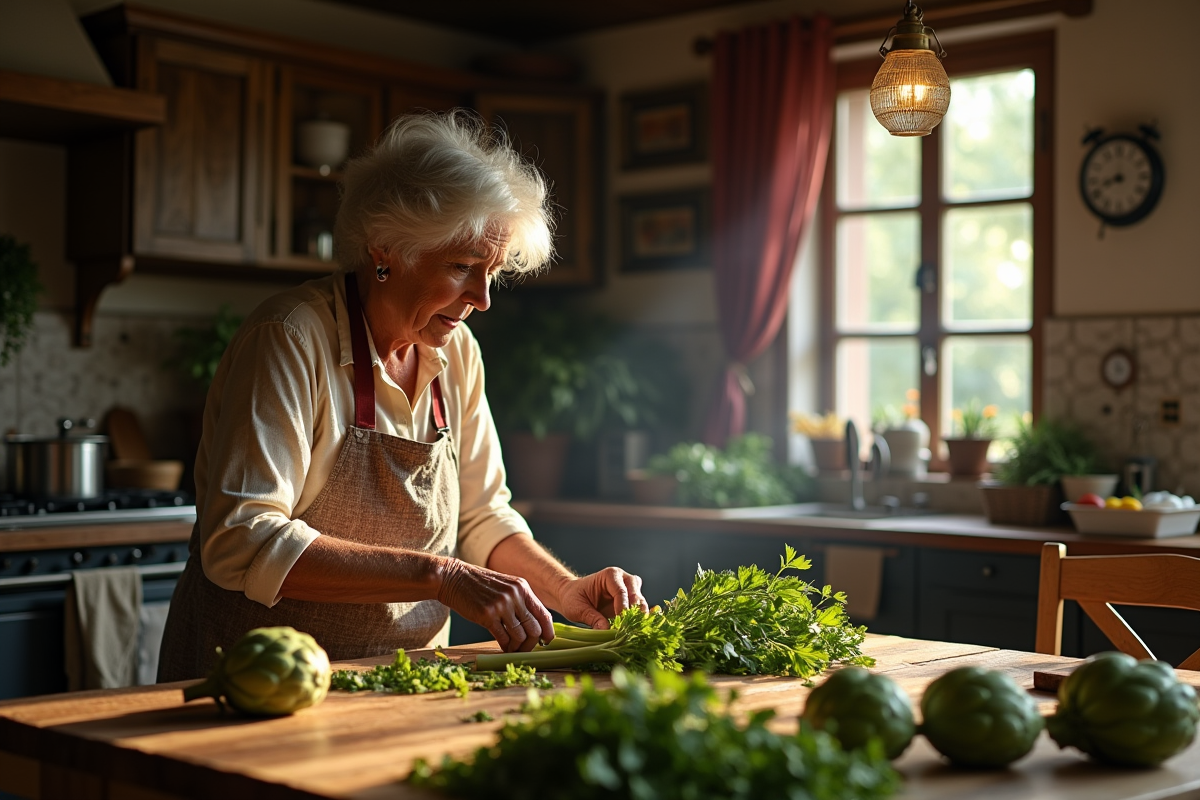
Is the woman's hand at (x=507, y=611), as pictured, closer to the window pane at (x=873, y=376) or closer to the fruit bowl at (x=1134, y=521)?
the fruit bowl at (x=1134, y=521)

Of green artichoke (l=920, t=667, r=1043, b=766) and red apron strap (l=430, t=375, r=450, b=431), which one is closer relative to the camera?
green artichoke (l=920, t=667, r=1043, b=766)

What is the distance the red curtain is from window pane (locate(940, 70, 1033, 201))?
441mm

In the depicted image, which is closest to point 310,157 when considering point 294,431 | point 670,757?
point 294,431

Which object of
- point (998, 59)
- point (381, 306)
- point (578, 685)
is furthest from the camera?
point (998, 59)

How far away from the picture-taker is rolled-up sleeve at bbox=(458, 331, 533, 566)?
250 cm

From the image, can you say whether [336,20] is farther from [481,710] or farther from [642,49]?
[481,710]

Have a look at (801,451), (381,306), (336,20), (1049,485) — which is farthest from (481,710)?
(336,20)

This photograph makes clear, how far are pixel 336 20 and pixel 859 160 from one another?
6.70 feet

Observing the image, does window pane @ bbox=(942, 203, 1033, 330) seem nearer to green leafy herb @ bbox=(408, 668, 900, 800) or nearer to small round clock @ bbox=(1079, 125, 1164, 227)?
small round clock @ bbox=(1079, 125, 1164, 227)

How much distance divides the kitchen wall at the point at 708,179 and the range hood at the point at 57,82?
396mm

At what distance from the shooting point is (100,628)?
3592mm

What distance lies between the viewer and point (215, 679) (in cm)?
151

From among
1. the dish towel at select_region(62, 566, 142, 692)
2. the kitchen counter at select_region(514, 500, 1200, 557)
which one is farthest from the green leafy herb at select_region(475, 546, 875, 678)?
the dish towel at select_region(62, 566, 142, 692)

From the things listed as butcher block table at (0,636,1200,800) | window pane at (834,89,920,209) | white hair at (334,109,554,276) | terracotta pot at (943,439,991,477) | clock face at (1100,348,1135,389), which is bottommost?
butcher block table at (0,636,1200,800)
